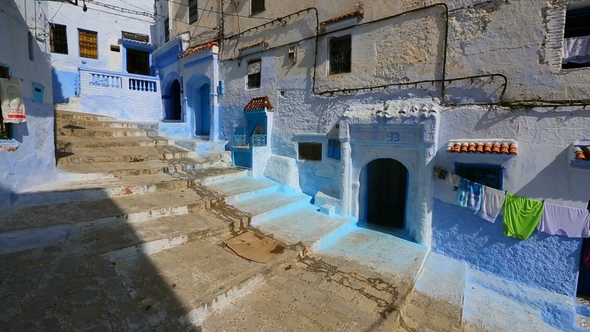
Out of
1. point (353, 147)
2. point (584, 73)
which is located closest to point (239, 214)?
point (353, 147)

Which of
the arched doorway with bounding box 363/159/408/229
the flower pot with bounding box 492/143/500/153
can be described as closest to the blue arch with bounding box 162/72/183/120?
the arched doorway with bounding box 363/159/408/229

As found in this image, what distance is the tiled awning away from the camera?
16.4 ft

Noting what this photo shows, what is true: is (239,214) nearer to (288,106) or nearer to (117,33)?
(288,106)

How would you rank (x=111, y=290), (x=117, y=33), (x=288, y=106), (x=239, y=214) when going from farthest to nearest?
1. (x=117, y=33)
2. (x=288, y=106)
3. (x=239, y=214)
4. (x=111, y=290)

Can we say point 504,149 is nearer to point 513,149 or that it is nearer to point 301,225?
point 513,149

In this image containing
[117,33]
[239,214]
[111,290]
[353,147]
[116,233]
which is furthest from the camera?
[117,33]

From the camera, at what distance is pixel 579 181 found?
15.4 feet

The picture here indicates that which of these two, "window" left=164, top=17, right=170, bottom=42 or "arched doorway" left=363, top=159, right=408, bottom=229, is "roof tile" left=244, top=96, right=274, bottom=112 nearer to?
"arched doorway" left=363, top=159, right=408, bottom=229

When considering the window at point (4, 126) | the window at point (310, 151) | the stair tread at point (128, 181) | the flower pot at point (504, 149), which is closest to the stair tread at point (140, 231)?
the stair tread at point (128, 181)

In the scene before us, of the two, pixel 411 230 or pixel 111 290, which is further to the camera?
pixel 411 230

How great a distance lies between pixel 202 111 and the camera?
1274 cm

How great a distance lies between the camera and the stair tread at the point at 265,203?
648cm

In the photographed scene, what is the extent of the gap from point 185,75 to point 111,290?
11116mm

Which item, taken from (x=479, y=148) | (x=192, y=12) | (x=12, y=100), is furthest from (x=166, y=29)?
(x=479, y=148)
